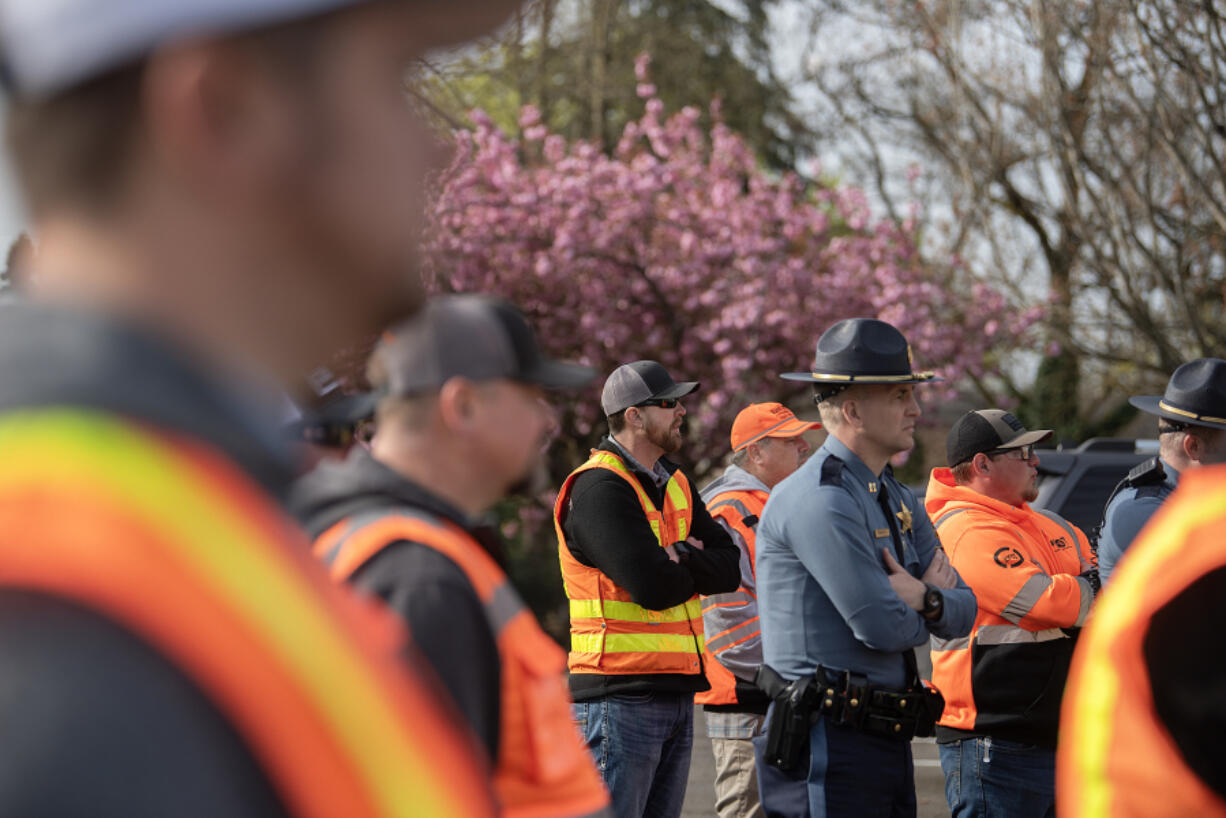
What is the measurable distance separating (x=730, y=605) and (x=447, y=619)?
4.54 m

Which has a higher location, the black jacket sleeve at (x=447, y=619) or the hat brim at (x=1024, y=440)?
the black jacket sleeve at (x=447, y=619)

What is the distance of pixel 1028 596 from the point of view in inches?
175

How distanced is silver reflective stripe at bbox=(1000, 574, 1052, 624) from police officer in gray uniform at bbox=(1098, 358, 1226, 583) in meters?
0.50

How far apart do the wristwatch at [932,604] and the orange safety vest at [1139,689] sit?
7.63 feet

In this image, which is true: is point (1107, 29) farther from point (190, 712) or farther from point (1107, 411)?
point (1107, 411)

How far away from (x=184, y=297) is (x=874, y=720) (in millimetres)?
3470

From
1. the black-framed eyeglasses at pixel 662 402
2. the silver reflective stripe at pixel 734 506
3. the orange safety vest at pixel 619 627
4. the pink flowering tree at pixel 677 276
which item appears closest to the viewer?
the orange safety vest at pixel 619 627

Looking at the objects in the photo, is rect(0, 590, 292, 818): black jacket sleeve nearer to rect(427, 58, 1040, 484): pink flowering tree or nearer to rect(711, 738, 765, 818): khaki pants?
rect(711, 738, 765, 818): khaki pants

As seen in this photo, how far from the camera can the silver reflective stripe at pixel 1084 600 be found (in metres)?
4.46

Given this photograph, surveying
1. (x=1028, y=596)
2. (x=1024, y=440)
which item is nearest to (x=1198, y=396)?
(x=1024, y=440)

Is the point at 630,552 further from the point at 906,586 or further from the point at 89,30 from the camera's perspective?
the point at 89,30


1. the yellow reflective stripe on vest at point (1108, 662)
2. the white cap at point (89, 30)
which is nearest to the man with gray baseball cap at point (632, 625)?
the yellow reflective stripe on vest at point (1108, 662)

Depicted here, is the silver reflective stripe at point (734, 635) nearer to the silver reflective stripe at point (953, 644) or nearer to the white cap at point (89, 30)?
the silver reflective stripe at point (953, 644)

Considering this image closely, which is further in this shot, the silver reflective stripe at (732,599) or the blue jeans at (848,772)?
the silver reflective stripe at (732,599)
